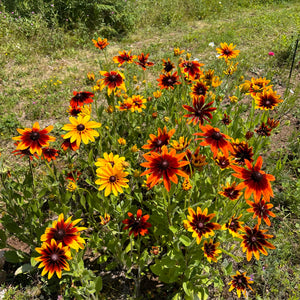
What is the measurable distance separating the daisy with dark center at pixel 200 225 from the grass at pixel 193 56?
0.79 metres

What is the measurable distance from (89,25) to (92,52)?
1258mm

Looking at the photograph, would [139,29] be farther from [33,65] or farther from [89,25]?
[33,65]

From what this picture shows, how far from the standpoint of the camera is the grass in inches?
87.2

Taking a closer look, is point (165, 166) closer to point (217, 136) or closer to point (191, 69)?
Answer: point (217, 136)

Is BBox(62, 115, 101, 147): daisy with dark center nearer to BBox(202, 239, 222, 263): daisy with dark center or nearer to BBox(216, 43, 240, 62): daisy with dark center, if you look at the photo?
BBox(202, 239, 222, 263): daisy with dark center

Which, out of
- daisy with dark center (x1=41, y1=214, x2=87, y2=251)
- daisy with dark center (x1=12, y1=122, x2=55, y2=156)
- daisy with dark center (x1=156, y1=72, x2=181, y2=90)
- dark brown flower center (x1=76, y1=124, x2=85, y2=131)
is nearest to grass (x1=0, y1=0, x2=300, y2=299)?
daisy with dark center (x1=156, y1=72, x2=181, y2=90)

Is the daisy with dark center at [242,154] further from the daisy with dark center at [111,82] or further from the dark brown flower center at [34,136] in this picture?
the dark brown flower center at [34,136]

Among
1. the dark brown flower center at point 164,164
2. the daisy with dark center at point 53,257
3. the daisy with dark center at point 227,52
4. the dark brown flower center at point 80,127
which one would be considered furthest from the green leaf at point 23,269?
the daisy with dark center at point 227,52

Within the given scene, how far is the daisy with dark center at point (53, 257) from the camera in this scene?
51.9 inches

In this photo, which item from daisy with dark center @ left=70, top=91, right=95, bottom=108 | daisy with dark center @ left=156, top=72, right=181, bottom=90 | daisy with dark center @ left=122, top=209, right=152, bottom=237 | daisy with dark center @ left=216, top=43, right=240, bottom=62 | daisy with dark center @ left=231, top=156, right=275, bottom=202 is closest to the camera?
daisy with dark center @ left=231, top=156, right=275, bottom=202

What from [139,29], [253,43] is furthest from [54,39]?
[253,43]

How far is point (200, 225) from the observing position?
1.42m

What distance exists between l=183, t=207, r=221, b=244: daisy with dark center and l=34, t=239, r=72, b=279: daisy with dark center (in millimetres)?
701

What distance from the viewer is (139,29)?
22.1ft
